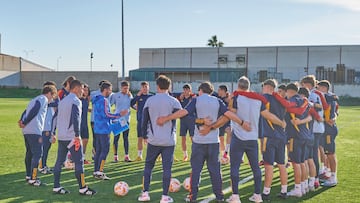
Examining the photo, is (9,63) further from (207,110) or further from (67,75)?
(207,110)

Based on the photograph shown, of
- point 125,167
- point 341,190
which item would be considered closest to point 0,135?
point 125,167

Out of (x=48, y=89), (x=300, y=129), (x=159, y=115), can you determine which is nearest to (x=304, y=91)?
(x=300, y=129)

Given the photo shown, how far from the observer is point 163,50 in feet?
249

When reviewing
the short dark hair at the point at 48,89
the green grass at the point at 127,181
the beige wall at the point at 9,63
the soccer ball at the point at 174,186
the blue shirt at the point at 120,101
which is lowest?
the green grass at the point at 127,181

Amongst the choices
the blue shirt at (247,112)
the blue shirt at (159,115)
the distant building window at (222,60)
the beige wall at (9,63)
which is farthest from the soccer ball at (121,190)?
the beige wall at (9,63)

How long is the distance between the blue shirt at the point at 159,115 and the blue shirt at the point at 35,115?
7.84ft

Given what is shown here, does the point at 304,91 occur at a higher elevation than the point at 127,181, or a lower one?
higher

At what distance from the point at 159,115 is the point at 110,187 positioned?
235 cm

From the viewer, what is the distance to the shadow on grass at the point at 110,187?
25.7 ft

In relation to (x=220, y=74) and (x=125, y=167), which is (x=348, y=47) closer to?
(x=220, y=74)

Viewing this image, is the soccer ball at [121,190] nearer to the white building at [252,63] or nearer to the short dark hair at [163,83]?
the short dark hair at [163,83]

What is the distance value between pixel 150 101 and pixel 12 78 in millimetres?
71204

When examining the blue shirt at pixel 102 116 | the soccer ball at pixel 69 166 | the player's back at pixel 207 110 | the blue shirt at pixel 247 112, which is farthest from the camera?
the soccer ball at pixel 69 166

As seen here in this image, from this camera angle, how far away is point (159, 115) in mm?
7309
